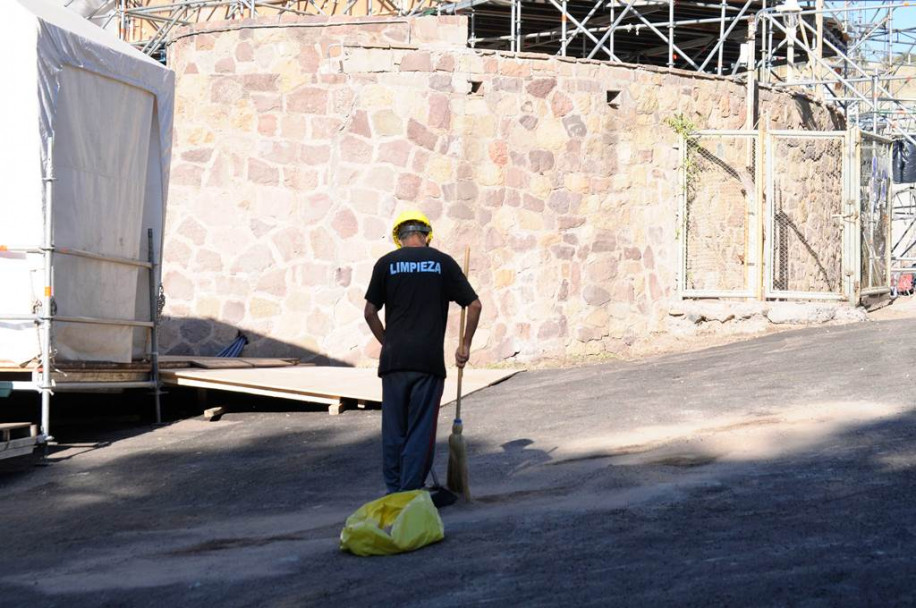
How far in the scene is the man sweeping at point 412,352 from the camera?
6.50 metres

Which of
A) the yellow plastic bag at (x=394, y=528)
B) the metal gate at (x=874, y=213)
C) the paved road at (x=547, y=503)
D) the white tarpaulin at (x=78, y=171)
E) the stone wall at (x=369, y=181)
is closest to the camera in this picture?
the paved road at (x=547, y=503)

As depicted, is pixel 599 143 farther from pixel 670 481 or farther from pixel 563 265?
pixel 670 481

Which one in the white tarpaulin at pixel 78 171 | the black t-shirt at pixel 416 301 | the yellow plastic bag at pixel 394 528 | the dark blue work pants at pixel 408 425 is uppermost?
the white tarpaulin at pixel 78 171

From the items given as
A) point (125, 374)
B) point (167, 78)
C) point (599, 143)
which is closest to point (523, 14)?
point (599, 143)

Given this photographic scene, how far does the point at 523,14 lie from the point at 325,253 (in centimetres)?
931

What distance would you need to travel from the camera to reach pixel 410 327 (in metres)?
6.54

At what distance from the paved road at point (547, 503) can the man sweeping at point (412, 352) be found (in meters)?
0.38

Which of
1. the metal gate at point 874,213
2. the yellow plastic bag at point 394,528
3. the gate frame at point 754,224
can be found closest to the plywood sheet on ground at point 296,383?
the gate frame at point 754,224

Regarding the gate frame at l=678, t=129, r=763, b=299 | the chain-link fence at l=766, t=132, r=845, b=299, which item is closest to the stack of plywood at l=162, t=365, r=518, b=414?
the gate frame at l=678, t=129, r=763, b=299

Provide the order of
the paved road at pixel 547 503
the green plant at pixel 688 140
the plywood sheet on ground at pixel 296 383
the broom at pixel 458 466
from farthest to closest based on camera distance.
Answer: the green plant at pixel 688 140 → the plywood sheet on ground at pixel 296 383 → the broom at pixel 458 466 → the paved road at pixel 547 503

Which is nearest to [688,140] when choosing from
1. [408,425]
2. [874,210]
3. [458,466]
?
[874,210]

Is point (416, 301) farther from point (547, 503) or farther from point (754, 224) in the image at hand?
point (754, 224)

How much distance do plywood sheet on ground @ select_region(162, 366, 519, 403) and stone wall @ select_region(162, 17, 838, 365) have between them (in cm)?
179

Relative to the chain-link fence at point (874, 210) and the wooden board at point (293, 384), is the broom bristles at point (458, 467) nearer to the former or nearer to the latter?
the wooden board at point (293, 384)
